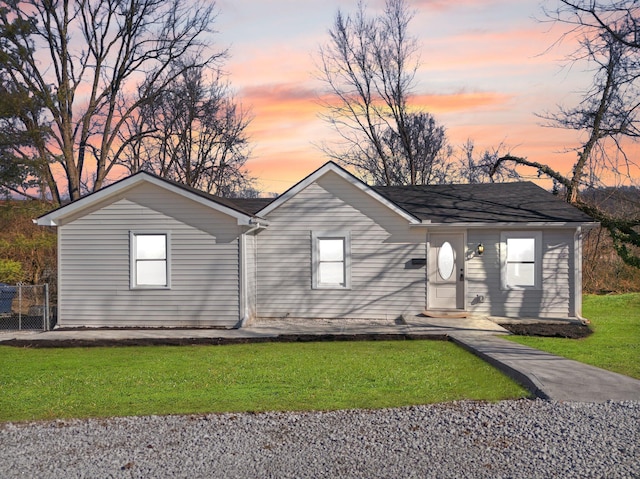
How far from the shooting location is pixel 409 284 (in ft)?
58.4

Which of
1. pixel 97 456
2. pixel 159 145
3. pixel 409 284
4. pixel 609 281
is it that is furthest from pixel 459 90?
pixel 97 456

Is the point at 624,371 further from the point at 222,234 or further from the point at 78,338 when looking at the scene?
the point at 78,338

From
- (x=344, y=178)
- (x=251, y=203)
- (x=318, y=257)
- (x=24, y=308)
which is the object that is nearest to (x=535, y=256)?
(x=344, y=178)

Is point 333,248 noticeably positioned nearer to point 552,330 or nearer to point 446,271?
point 446,271

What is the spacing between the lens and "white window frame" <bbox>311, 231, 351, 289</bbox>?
17938mm

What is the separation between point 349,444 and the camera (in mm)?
6844

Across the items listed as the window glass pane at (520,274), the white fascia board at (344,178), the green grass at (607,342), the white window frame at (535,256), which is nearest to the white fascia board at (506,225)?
the white window frame at (535,256)

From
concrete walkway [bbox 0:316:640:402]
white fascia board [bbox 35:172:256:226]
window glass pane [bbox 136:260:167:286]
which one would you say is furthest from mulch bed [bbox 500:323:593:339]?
window glass pane [bbox 136:260:167:286]

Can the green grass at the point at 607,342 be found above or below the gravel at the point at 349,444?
above

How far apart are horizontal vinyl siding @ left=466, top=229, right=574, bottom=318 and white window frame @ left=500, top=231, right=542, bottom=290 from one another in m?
0.09

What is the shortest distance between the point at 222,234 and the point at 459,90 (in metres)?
15.1

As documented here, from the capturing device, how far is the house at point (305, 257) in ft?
55.5

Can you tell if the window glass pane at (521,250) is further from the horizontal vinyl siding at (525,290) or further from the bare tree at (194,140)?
the bare tree at (194,140)

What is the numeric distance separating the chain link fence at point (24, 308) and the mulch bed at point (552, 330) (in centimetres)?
1232
